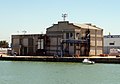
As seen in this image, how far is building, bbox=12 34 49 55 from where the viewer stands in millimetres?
114438

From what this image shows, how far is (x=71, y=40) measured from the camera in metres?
108

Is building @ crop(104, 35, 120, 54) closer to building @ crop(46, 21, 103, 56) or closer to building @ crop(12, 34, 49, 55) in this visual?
building @ crop(46, 21, 103, 56)

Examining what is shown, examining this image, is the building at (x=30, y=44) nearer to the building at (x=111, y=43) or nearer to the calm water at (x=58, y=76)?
the building at (x=111, y=43)

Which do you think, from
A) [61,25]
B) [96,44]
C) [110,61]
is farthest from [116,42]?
[110,61]

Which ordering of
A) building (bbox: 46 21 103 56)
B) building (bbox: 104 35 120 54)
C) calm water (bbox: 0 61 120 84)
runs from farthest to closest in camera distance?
1. building (bbox: 104 35 120 54)
2. building (bbox: 46 21 103 56)
3. calm water (bbox: 0 61 120 84)

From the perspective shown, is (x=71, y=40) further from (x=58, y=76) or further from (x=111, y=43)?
(x=58, y=76)

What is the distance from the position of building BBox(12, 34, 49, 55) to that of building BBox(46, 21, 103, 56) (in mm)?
1889

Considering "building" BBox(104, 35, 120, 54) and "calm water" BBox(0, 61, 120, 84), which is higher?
"building" BBox(104, 35, 120, 54)

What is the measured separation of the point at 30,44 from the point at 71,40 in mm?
14549

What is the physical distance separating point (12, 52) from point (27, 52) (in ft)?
18.0

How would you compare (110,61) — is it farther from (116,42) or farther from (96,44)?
(116,42)

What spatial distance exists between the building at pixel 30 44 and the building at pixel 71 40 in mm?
1889

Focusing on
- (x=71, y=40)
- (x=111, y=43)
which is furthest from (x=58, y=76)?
(x=111, y=43)

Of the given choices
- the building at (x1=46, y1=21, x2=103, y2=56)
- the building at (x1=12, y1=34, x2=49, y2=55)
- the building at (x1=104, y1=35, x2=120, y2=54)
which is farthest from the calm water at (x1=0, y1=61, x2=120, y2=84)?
the building at (x1=104, y1=35, x2=120, y2=54)
